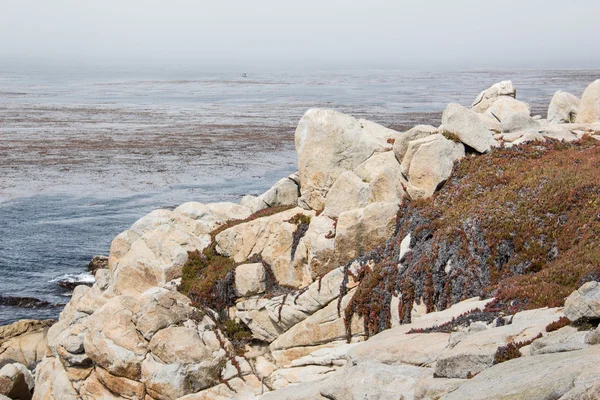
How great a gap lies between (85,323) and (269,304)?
21.8 ft

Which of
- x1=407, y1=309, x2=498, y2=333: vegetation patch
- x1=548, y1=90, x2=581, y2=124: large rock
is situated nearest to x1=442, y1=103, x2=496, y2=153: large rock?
x1=407, y1=309, x2=498, y2=333: vegetation patch

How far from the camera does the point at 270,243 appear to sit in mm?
26984

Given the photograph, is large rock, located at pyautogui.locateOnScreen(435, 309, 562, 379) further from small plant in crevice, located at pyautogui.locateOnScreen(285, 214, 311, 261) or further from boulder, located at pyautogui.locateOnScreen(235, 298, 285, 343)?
small plant in crevice, located at pyautogui.locateOnScreen(285, 214, 311, 261)

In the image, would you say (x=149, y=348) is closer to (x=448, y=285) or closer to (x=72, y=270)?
(x=448, y=285)

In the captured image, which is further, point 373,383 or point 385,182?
point 385,182

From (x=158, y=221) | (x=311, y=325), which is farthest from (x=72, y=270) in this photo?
(x=311, y=325)

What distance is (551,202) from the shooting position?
22.1m

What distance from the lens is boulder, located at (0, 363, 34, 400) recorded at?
27.1m

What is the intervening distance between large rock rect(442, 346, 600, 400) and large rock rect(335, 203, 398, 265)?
12.1 meters

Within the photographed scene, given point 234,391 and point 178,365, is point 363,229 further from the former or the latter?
point 178,365

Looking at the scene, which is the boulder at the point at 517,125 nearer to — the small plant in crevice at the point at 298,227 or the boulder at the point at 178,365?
the small plant in crevice at the point at 298,227

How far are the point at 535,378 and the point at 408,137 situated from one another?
17.7 metres

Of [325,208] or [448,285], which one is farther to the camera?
[325,208]

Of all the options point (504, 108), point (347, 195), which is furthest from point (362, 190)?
point (504, 108)
